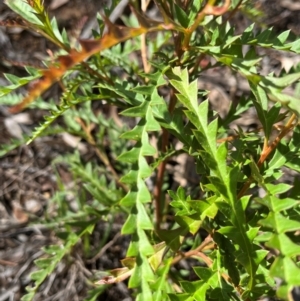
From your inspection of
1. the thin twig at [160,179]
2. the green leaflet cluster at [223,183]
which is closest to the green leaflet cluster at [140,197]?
the green leaflet cluster at [223,183]

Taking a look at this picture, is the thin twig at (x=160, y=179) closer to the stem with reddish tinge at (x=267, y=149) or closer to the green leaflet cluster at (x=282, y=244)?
the stem with reddish tinge at (x=267, y=149)

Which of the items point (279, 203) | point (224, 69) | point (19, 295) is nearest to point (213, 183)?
point (279, 203)

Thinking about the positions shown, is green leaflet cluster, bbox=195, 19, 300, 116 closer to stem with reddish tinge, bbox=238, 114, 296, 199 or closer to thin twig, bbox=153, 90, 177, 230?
stem with reddish tinge, bbox=238, 114, 296, 199

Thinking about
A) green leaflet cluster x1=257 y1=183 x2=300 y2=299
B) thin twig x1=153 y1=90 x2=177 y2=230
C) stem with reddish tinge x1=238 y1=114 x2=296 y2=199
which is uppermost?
thin twig x1=153 y1=90 x2=177 y2=230

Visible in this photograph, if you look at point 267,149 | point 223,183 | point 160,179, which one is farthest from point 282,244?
point 160,179

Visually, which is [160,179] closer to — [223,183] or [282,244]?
[223,183]

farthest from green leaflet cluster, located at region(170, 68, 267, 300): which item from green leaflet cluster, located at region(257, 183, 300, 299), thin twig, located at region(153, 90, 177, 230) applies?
thin twig, located at region(153, 90, 177, 230)

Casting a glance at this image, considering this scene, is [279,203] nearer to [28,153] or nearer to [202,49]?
[202,49]
